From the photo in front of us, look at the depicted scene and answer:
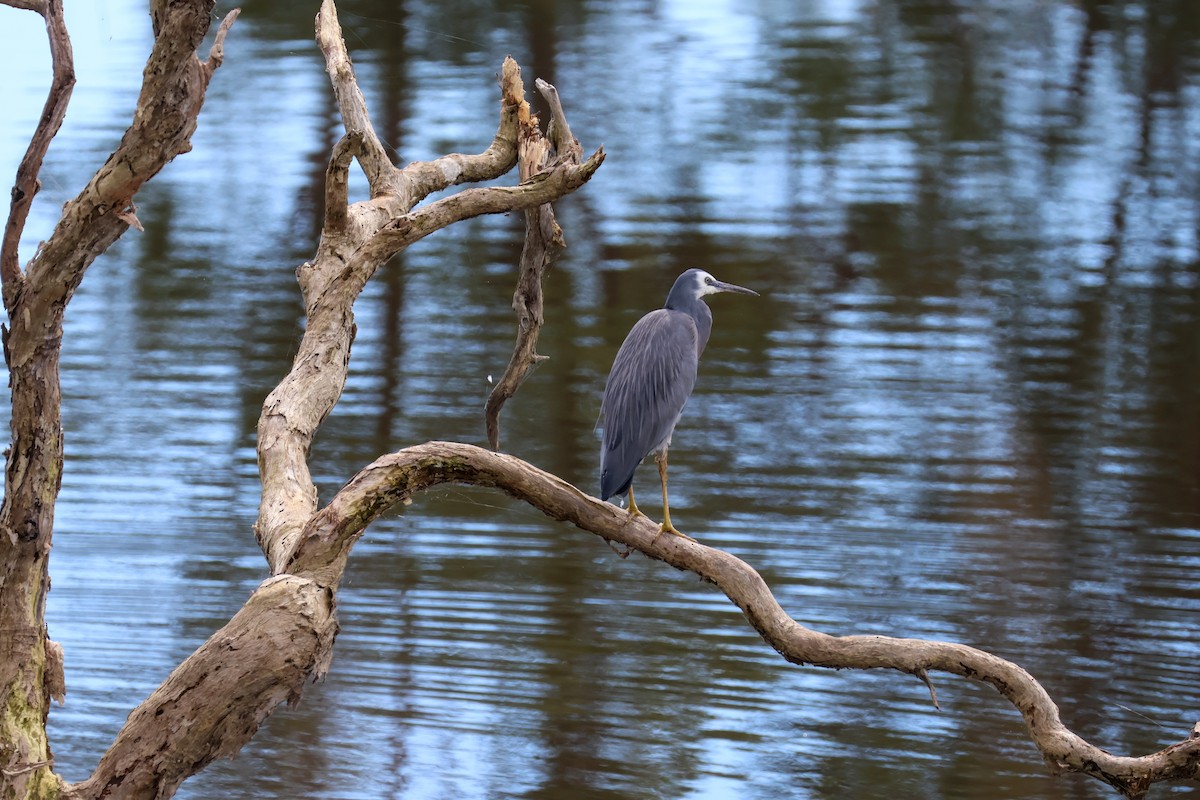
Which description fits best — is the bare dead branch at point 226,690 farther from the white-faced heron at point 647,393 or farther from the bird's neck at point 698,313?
the bird's neck at point 698,313

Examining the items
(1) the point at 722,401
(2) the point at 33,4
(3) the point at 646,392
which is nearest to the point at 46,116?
(2) the point at 33,4

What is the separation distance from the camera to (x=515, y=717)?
3766 millimetres

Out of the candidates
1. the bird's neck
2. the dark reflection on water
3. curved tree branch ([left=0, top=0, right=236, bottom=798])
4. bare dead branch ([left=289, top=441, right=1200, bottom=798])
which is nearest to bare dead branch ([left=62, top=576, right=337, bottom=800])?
bare dead branch ([left=289, top=441, right=1200, bottom=798])

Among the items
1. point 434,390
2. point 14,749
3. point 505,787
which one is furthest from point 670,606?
point 14,749

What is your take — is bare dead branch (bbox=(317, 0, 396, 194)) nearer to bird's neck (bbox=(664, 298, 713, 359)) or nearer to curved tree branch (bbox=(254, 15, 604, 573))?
curved tree branch (bbox=(254, 15, 604, 573))

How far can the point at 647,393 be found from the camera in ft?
7.72

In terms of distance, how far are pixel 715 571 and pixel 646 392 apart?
0.43 meters

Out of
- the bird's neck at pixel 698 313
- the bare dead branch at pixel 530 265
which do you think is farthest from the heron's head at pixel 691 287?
the bare dead branch at pixel 530 265

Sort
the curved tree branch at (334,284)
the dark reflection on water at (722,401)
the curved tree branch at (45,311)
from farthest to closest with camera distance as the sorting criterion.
Result: the dark reflection on water at (722,401), the curved tree branch at (334,284), the curved tree branch at (45,311)

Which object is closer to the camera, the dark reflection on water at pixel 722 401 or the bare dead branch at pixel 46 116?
the bare dead branch at pixel 46 116

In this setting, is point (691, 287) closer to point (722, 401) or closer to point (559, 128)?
point (559, 128)

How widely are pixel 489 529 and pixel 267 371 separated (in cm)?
147

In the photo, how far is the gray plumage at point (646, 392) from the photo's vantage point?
229 centimetres

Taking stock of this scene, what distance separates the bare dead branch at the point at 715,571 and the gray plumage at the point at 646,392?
0.21 meters
